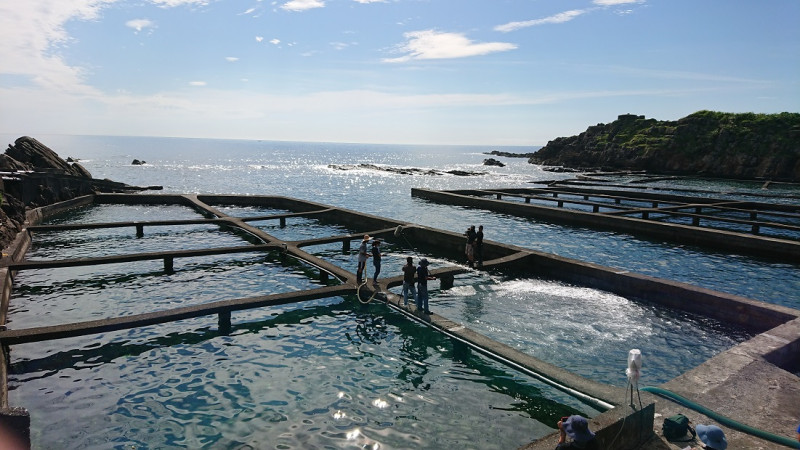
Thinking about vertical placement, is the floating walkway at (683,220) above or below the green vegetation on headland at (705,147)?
below

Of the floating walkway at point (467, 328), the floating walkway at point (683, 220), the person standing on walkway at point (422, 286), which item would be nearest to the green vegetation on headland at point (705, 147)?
Result: the floating walkway at point (683, 220)

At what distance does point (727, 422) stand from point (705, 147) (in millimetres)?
114507

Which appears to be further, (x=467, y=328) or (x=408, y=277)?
(x=408, y=277)

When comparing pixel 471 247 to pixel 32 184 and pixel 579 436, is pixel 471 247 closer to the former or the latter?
pixel 579 436

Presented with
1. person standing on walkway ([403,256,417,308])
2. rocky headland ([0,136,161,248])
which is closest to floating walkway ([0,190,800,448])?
person standing on walkway ([403,256,417,308])

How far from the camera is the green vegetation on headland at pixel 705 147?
92062mm

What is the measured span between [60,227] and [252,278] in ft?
47.6

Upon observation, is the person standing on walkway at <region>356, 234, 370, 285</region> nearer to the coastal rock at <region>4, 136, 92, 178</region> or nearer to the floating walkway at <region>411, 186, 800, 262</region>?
the floating walkway at <region>411, 186, 800, 262</region>

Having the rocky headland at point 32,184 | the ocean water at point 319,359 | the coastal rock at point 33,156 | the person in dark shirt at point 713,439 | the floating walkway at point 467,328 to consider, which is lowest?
the ocean water at point 319,359

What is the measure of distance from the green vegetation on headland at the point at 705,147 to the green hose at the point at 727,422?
103 m

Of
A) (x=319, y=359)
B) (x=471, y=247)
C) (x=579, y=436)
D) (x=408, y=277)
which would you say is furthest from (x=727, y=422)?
(x=471, y=247)

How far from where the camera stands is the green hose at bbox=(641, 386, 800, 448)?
24.4 ft

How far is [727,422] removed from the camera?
26.3 ft

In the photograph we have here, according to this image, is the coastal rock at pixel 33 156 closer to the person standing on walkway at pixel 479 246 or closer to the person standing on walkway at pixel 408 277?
the person standing on walkway at pixel 479 246
